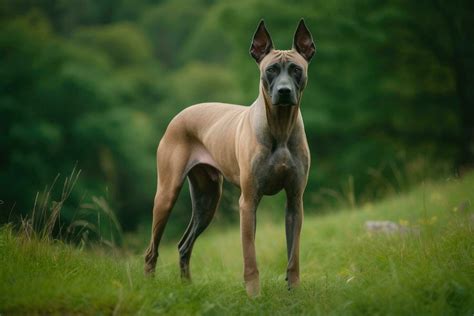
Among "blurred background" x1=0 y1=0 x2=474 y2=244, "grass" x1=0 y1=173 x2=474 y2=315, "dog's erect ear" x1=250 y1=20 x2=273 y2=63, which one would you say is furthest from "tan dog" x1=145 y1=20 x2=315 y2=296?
"blurred background" x1=0 y1=0 x2=474 y2=244

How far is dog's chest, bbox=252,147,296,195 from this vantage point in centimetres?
528

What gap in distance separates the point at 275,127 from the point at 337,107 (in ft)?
47.2

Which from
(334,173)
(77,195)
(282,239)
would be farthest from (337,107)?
(282,239)

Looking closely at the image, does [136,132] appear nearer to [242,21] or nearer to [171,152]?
[242,21]

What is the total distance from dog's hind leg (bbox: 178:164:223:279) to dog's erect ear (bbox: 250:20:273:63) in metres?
1.47

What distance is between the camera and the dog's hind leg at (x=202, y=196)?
6.52m

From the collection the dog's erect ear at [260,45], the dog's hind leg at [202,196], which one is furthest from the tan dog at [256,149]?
the dog's hind leg at [202,196]

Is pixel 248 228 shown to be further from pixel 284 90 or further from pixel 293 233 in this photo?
pixel 284 90

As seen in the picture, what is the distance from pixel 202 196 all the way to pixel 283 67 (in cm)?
200

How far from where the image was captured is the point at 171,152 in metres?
6.33

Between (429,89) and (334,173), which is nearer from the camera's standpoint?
(429,89)

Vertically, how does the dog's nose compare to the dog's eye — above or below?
below

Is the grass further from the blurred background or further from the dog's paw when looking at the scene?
the blurred background

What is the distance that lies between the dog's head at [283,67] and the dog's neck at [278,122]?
109 millimetres
